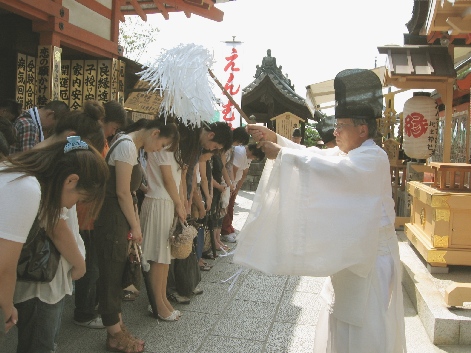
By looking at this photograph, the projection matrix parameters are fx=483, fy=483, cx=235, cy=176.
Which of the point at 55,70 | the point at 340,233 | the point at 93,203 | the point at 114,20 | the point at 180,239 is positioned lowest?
the point at 180,239

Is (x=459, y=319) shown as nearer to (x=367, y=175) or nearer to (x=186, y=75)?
(x=367, y=175)

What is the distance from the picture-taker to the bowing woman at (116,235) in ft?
13.3

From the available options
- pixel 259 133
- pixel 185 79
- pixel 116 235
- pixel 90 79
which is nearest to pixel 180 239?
pixel 116 235

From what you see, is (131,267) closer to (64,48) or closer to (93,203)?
(93,203)

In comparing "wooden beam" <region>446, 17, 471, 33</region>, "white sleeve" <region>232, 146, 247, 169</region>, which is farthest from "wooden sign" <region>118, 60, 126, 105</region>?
"wooden beam" <region>446, 17, 471, 33</region>

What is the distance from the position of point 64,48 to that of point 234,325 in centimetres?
568

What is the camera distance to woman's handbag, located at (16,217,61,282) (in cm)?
254

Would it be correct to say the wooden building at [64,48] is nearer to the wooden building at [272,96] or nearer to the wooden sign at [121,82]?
the wooden sign at [121,82]

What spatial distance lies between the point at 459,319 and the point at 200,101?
3.11 m

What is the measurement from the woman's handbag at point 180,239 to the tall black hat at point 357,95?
245 centimetres

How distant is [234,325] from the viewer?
4.94 meters

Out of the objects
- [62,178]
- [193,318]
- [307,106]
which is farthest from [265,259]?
[307,106]

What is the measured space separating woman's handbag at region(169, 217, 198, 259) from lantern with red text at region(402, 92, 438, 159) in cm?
561

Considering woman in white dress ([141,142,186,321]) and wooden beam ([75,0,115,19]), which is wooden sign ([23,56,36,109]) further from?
woman in white dress ([141,142,186,321])
